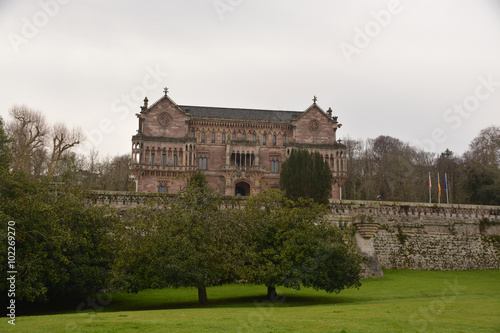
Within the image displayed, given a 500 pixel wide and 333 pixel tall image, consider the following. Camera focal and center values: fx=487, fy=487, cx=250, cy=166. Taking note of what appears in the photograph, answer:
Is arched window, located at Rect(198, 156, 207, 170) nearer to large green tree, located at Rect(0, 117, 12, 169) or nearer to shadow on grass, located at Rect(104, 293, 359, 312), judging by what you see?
large green tree, located at Rect(0, 117, 12, 169)

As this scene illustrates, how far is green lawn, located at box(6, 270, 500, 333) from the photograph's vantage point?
13.3m

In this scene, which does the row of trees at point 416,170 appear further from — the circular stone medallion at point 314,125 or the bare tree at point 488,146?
the circular stone medallion at point 314,125

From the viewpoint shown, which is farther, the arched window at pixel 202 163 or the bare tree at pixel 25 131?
the arched window at pixel 202 163

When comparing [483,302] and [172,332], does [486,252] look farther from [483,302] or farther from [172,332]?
[172,332]

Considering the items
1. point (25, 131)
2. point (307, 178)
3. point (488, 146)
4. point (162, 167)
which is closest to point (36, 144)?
point (25, 131)

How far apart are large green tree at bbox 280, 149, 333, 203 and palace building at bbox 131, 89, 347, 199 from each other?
16.7 m

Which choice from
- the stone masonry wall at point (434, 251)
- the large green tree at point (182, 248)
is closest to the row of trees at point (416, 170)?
the stone masonry wall at point (434, 251)

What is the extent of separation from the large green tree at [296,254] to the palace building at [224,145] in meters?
33.8

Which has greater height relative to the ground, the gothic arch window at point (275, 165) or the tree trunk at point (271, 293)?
the gothic arch window at point (275, 165)

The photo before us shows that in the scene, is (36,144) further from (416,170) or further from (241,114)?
(416,170)

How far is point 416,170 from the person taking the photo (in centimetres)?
7612

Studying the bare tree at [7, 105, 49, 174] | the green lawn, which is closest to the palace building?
the bare tree at [7, 105, 49, 174]

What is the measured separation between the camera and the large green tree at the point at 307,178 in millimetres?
38938

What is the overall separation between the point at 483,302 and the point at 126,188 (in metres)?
59.2
